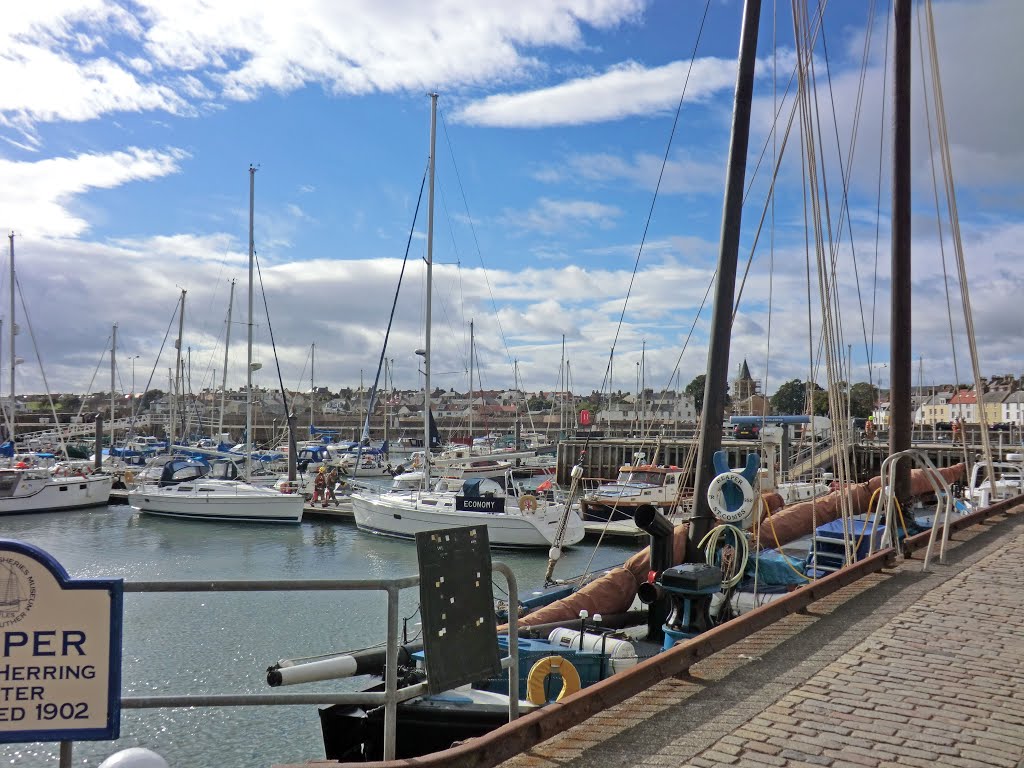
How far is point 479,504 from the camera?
28.5 meters

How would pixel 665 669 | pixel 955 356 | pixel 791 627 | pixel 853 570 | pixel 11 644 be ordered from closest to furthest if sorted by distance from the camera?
pixel 11 644
pixel 665 669
pixel 791 627
pixel 853 570
pixel 955 356

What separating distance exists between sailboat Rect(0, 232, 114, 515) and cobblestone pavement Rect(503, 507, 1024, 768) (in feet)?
140

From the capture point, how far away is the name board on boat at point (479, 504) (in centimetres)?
2830

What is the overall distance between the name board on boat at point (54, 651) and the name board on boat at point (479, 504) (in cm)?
2495

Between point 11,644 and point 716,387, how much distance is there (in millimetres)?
7927

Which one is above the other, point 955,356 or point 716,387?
point 955,356

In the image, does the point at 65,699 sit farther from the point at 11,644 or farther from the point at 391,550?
the point at 391,550

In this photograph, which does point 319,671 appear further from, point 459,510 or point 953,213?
point 459,510

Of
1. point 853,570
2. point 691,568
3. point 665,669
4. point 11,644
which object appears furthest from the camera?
point 853,570

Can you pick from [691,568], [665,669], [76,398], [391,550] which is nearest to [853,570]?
[691,568]

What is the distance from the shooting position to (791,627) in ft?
23.2

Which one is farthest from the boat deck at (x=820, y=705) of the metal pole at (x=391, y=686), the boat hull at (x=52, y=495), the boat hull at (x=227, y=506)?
the boat hull at (x=52, y=495)

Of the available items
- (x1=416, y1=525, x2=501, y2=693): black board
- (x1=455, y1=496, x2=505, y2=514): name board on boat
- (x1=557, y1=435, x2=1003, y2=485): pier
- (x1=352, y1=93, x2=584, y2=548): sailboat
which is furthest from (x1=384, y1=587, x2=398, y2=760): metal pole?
(x1=557, y1=435, x2=1003, y2=485): pier

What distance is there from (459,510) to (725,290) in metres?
20.6
